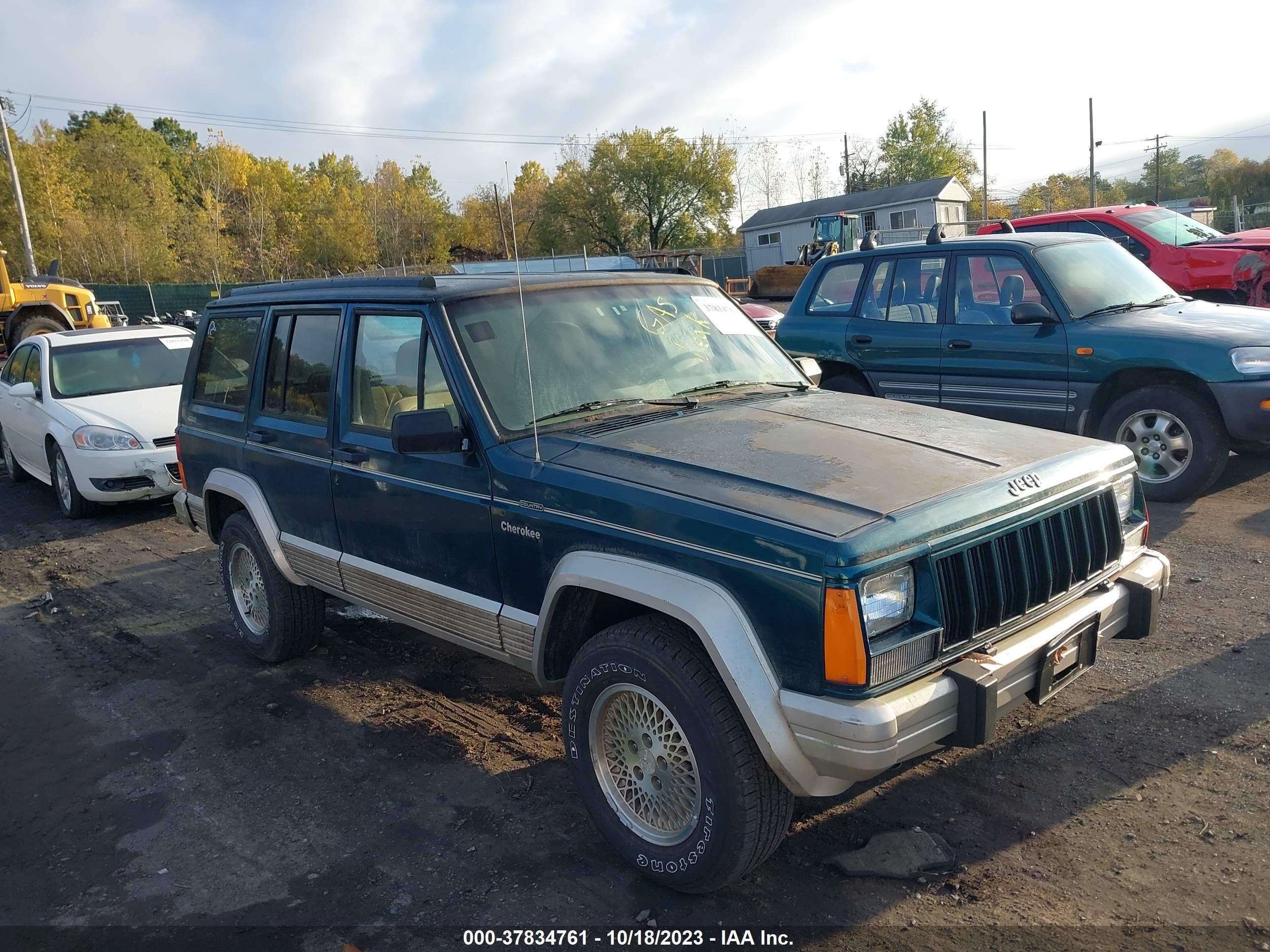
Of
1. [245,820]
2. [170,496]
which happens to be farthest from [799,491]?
[170,496]

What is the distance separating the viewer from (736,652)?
2.66 m

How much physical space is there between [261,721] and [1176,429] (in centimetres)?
617

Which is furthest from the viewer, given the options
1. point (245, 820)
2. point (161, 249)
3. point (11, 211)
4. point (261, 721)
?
point (161, 249)

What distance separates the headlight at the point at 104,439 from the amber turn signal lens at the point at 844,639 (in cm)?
797

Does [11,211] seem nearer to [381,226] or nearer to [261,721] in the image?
[381,226]

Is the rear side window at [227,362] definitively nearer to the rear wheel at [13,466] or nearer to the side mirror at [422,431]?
the side mirror at [422,431]

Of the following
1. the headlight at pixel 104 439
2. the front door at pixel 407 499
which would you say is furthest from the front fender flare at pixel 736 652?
the headlight at pixel 104 439

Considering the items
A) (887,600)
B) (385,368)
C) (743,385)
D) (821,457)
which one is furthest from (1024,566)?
(385,368)

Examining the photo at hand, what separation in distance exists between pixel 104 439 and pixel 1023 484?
8.31 m

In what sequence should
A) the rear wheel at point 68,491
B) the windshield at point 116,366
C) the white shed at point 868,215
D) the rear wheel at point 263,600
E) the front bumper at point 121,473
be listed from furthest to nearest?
the white shed at point 868,215 < the windshield at point 116,366 < the rear wheel at point 68,491 < the front bumper at point 121,473 < the rear wheel at point 263,600

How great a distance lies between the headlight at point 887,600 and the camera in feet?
8.41

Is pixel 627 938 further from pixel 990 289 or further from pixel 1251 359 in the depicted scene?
pixel 990 289

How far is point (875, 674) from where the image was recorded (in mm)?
2586

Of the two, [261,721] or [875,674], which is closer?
[875,674]
